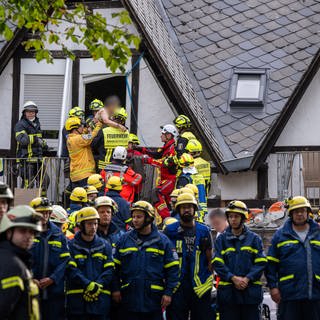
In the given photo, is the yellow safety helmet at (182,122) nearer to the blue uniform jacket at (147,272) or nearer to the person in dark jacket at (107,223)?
the person in dark jacket at (107,223)

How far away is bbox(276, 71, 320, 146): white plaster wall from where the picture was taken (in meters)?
25.2

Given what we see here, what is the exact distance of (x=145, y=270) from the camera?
16141mm

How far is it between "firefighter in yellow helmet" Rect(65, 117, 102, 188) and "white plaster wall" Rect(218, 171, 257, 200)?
10.4ft

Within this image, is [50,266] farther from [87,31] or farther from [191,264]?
[87,31]

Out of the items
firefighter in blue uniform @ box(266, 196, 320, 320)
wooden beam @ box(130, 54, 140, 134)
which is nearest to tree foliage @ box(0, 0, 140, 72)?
firefighter in blue uniform @ box(266, 196, 320, 320)

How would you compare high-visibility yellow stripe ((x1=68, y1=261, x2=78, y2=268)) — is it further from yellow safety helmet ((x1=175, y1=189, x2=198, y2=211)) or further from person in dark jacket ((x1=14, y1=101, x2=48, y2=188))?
person in dark jacket ((x1=14, y1=101, x2=48, y2=188))

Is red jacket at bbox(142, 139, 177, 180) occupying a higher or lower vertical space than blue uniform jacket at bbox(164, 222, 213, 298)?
higher

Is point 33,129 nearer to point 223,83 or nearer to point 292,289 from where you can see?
point 223,83

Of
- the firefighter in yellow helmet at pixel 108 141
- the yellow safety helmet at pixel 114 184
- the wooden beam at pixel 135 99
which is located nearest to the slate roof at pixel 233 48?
the wooden beam at pixel 135 99

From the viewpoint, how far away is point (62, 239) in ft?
52.4

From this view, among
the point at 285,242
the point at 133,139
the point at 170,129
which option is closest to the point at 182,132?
the point at 170,129

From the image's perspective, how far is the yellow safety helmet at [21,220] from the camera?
12312mm

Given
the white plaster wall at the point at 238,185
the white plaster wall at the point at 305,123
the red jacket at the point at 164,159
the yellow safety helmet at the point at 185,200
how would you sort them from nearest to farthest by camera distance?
the yellow safety helmet at the point at 185,200 → the red jacket at the point at 164,159 → the white plaster wall at the point at 238,185 → the white plaster wall at the point at 305,123

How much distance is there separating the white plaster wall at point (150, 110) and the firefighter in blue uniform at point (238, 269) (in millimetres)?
8695
